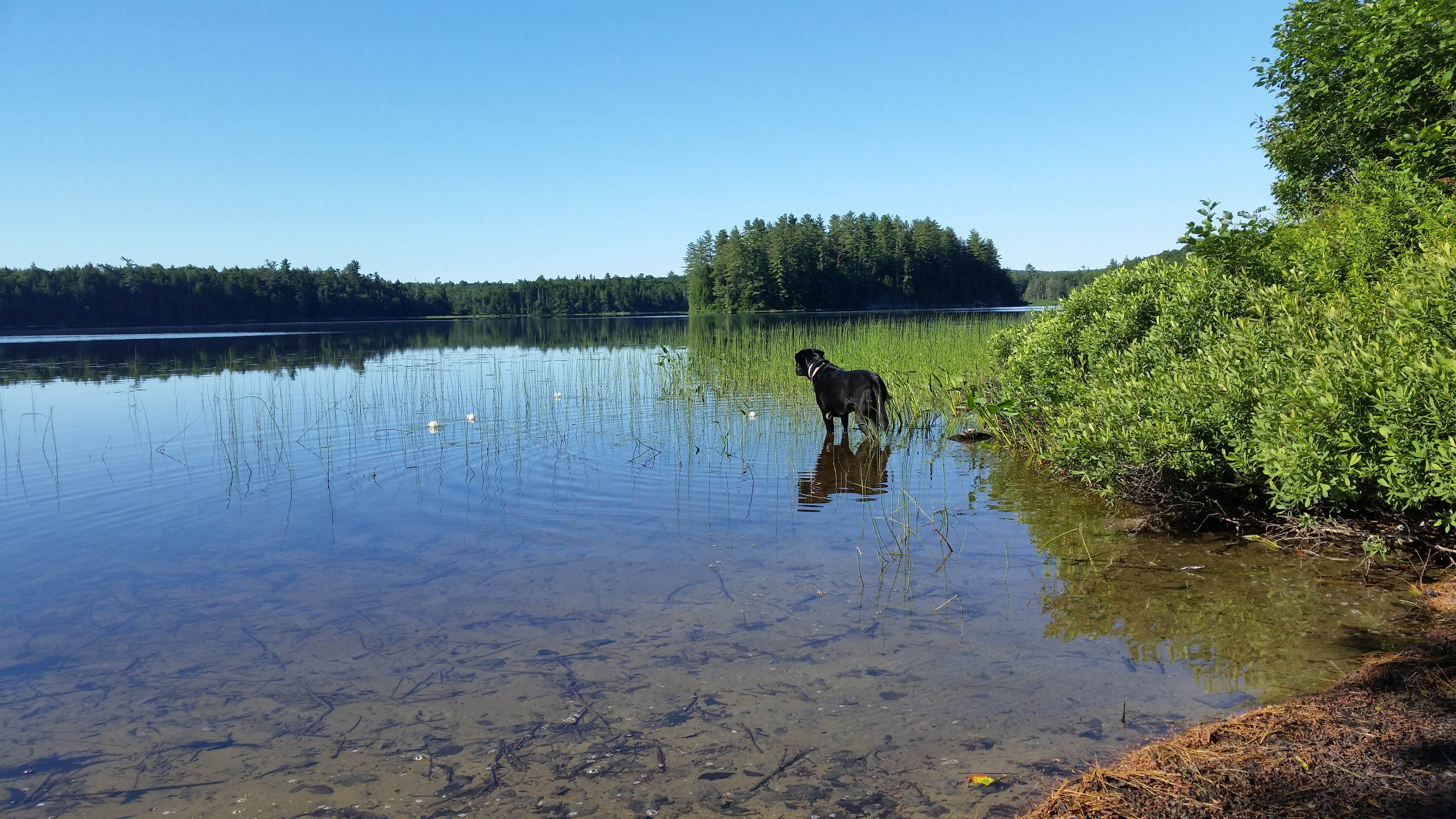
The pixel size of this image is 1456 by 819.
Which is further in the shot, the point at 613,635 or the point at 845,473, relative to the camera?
the point at 845,473

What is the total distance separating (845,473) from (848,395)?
204 centimetres

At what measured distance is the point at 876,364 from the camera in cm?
1697

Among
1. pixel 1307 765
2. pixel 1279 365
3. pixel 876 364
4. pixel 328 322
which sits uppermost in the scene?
pixel 328 322

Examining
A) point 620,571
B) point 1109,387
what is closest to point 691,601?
point 620,571

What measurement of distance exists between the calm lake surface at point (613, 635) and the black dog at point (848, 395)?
2.93ft

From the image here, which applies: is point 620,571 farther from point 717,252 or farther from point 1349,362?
point 717,252

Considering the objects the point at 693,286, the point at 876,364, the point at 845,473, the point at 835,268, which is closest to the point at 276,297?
the point at 693,286

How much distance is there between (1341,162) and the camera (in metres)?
13.5

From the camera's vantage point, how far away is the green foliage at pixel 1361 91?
30.7 feet

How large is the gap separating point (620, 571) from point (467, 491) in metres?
3.46

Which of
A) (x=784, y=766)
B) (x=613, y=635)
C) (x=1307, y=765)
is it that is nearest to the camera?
(x=1307, y=765)

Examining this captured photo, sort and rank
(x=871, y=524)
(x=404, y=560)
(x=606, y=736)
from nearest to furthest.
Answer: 1. (x=606, y=736)
2. (x=404, y=560)
3. (x=871, y=524)

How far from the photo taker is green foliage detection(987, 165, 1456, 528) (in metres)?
4.71

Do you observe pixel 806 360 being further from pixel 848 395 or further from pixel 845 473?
pixel 845 473
